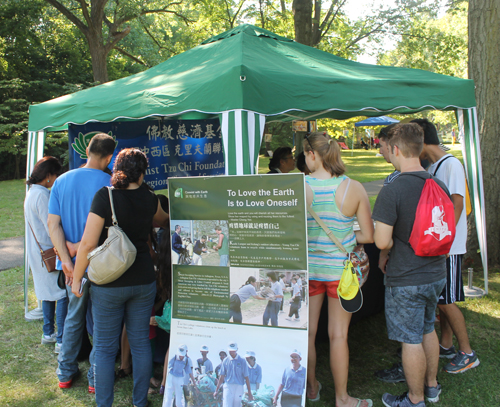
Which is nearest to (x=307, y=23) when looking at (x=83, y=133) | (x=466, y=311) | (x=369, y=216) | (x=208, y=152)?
(x=208, y=152)

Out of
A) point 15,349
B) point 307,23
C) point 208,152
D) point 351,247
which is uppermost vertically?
point 307,23

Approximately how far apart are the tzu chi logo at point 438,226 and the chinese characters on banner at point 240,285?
28.5 inches

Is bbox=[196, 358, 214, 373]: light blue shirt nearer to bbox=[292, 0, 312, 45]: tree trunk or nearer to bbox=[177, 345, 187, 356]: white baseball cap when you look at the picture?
bbox=[177, 345, 187, 356]: white baseball cap

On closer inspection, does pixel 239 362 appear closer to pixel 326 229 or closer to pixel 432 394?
pixel 326 229

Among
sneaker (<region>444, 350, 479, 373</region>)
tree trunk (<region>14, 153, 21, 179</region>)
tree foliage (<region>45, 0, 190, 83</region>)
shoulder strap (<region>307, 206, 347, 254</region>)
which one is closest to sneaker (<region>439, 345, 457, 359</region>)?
sneaker (<region>444, 350, 479, 373</region>)

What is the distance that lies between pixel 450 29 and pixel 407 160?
27.9 metres

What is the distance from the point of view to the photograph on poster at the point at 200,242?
98.3 inches

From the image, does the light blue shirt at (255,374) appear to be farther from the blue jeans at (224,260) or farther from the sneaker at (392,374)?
the sneaker at (392,374)

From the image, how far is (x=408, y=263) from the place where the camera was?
245cm

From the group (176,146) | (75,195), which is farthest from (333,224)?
(176,146)

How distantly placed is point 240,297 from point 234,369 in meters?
0.42

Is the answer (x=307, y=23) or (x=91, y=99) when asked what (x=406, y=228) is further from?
(x=307, y=23)

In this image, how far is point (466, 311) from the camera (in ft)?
13.7

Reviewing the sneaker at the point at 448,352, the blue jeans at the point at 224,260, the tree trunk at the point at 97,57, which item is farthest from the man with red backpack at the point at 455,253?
the tree trunk at the point at 97,57
